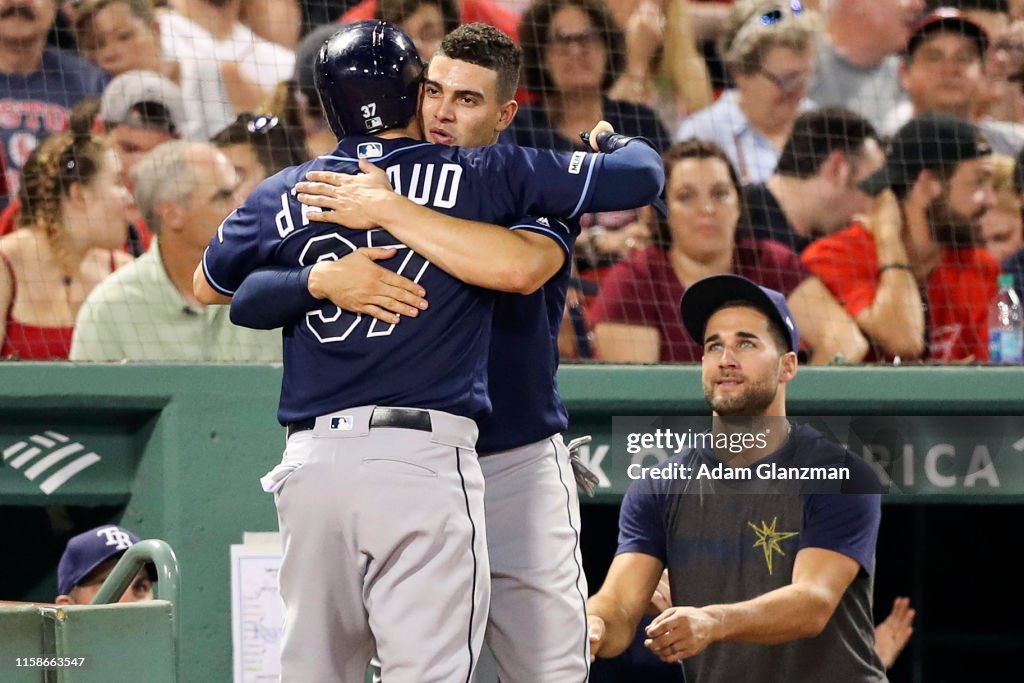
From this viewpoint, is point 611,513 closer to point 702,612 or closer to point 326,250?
point 702,612

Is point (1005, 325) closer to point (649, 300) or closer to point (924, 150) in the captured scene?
point (924, 150)

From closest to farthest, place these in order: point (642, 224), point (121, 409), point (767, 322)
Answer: point (767, 322)
point (121, 409)
point (642, 224)

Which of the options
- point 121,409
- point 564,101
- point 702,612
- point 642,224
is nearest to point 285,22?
point 564,101

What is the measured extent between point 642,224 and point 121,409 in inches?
78.7

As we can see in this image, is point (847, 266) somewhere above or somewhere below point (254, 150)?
below

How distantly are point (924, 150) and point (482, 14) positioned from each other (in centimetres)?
182

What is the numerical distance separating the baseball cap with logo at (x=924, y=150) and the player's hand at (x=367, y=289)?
3.34 meters

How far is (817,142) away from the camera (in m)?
5.48

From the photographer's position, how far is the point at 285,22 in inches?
220

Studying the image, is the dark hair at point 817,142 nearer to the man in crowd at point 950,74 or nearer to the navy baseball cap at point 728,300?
the man in crowd at point 950,74

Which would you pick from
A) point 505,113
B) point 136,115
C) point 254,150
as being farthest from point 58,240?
point 505,113

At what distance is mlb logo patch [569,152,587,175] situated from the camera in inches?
98.8

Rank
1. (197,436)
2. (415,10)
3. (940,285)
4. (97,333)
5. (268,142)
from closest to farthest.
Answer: (197,436), (97,333), (268,142), (940,285), (415,10)

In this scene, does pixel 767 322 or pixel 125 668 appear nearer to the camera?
pixel 125 668
